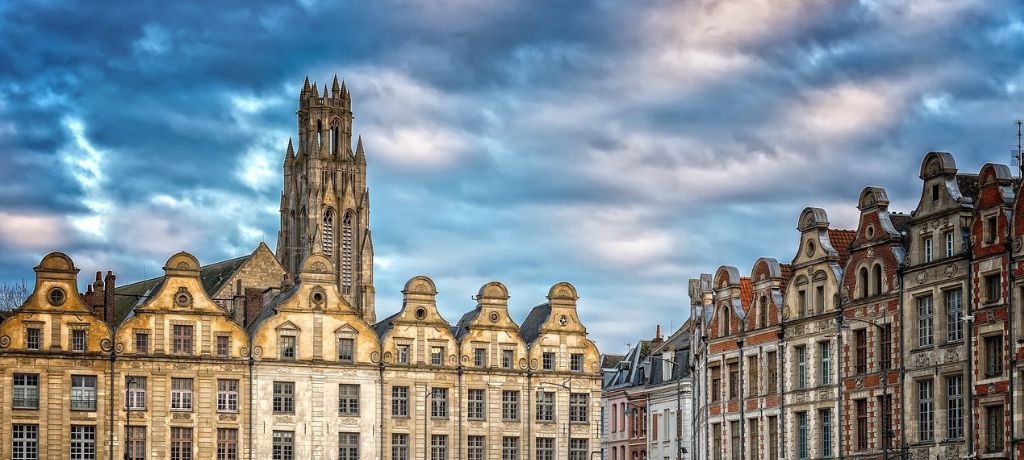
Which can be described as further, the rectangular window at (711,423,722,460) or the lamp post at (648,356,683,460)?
the lamp post at (648,356,683,460)

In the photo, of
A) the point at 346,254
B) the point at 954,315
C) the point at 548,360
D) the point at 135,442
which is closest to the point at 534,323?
the point at 548,360

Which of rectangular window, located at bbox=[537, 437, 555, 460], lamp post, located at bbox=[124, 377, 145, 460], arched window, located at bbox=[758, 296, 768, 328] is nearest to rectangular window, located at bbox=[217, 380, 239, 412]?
lamp post, located at bbox=[124, 377, 145, 460]

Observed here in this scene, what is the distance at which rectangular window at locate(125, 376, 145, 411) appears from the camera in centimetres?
9200

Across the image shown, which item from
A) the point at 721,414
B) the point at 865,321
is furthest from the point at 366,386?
the point at 865,321

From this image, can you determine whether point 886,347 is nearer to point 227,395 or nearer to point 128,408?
point 227,395

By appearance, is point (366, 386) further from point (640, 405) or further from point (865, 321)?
point (865, 321)

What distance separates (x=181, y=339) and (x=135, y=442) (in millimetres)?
5557

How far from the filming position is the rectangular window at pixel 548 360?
10181 cm

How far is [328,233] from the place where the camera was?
151m

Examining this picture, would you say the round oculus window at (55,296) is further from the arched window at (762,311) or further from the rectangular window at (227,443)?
the arched window at (762,311)

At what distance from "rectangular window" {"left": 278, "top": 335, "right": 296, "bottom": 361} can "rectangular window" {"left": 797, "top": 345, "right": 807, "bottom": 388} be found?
93.3 feet

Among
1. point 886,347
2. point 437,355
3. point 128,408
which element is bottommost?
point 128,408

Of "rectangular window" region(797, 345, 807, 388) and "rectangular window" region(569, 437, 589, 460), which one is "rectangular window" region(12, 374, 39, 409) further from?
"rectangular window" region(797, 345, 807, 388)

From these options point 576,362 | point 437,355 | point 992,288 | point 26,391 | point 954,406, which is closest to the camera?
point 992,288
